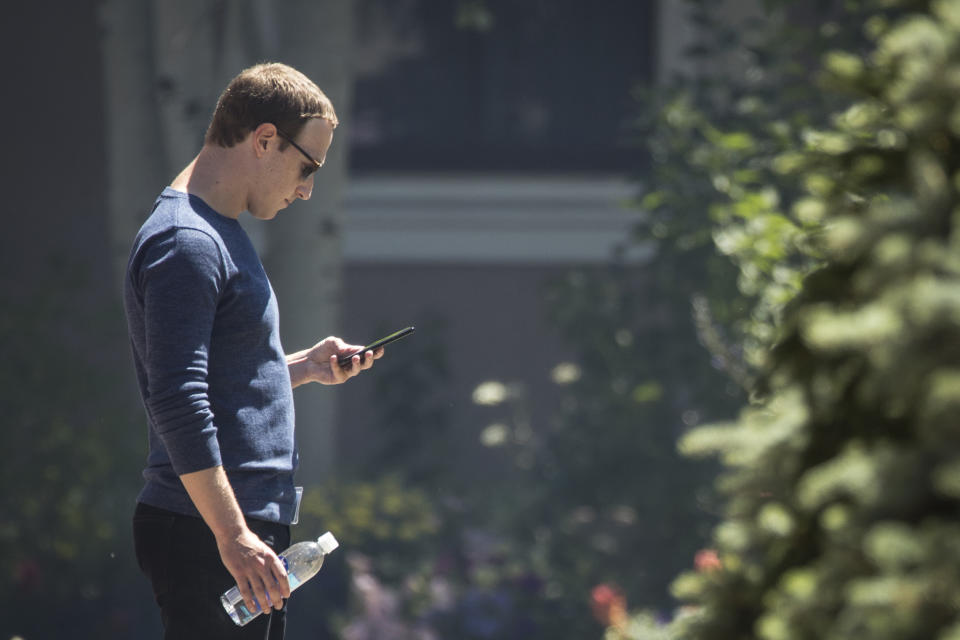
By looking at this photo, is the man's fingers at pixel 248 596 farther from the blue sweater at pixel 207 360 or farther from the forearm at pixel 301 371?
the forearm at pixel 301 371

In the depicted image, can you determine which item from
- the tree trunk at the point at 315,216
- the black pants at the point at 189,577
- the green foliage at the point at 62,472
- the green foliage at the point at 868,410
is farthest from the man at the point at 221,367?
the tree trunk at the point at 315,216

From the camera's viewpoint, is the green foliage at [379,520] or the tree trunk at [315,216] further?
the tree trunk at [315,216]

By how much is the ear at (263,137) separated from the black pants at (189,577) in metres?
0.66

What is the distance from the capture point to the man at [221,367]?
72.7 inches

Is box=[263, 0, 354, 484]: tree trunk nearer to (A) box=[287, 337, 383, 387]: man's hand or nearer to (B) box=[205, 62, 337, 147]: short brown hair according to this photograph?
(A) box=[287, 337, 383, 387]: man's hand

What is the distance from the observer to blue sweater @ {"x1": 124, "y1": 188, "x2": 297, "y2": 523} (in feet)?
6.04

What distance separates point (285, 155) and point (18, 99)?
13.9 ft

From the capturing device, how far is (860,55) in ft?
12.1

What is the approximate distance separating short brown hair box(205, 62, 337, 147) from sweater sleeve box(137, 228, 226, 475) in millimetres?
263

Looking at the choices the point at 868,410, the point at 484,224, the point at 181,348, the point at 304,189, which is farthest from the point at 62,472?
the point at 868,410

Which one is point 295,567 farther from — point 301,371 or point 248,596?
point 301,371

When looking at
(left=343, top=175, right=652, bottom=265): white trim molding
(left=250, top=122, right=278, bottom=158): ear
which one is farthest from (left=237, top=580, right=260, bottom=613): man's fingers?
(left=343, top=175, right=652, bottom=265): white trim molding

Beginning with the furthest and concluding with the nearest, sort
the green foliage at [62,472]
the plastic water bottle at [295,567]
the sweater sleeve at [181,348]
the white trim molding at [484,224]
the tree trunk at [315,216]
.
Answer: the white trim molding at [484,224] → the tree trunk at [315,216] → the green foliage at [62,472] → the plastic water bottle at [295,567] → the sweater sleeve at [181,348]

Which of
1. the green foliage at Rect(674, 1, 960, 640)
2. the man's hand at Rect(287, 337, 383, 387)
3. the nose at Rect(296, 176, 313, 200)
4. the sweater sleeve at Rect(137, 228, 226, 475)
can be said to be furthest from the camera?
the man's hand at Rect(287, 337, 383, 387)
